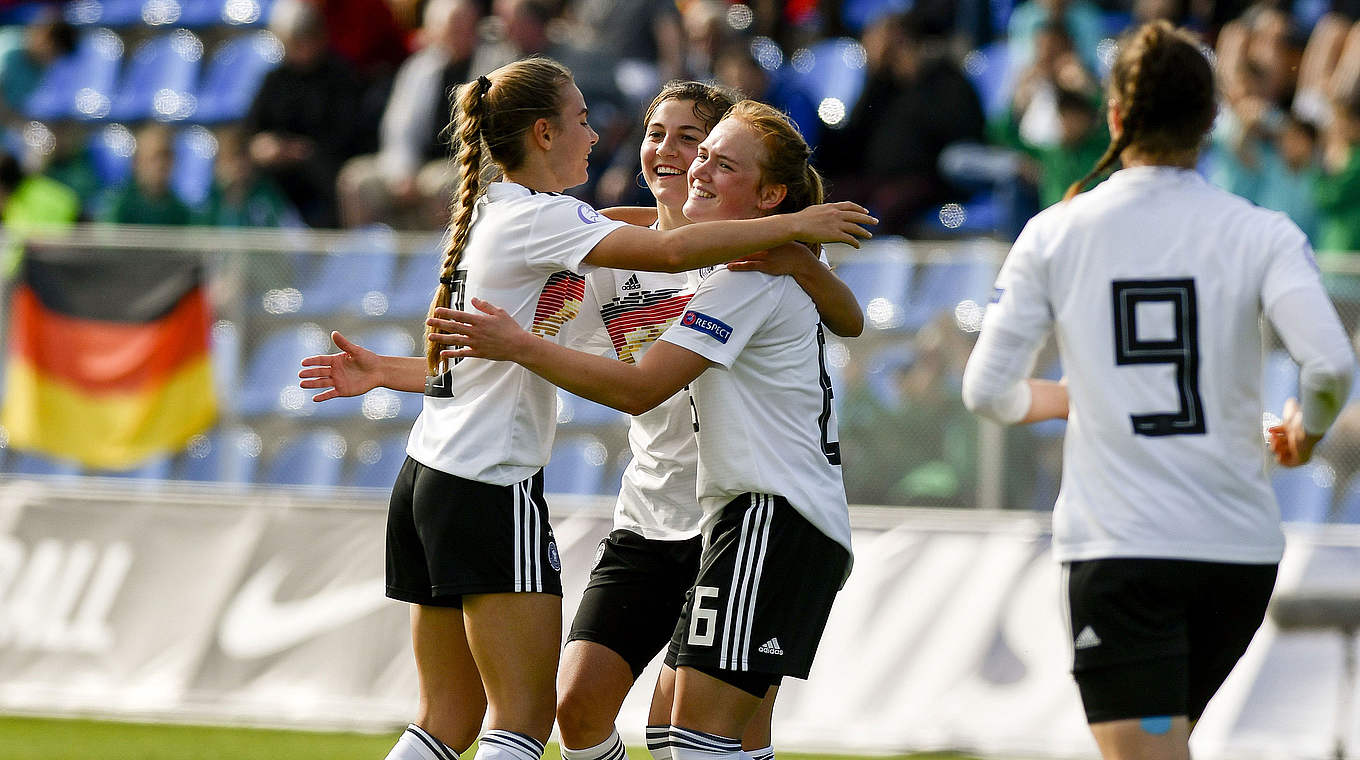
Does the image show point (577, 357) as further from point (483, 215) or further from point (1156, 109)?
point (1156, 109)

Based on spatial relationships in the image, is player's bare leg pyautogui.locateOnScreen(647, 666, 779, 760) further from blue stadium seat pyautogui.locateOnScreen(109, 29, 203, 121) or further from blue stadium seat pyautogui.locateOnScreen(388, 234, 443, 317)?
blue stadium seat pyautogui.locateOnScreen(109, 29, 203, 121)

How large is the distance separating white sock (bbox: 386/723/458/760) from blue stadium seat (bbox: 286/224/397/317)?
4628mm

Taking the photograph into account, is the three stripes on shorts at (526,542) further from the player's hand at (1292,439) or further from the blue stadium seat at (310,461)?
the blue stadium seat at (310,461)

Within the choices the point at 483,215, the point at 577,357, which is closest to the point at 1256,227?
the point at 577,357

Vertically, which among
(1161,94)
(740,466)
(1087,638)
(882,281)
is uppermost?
(1161,94)

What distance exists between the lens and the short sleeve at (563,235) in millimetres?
3861

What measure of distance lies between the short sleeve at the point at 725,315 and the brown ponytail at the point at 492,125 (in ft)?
1.98

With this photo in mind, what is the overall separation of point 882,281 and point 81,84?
9.05 meters

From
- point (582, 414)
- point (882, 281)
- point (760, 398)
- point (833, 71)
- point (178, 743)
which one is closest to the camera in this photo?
point (760, 398)

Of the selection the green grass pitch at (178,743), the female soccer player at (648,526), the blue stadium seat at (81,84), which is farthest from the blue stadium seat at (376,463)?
the blue stadium seat at (81,84)

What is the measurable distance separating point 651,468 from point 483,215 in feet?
2.81

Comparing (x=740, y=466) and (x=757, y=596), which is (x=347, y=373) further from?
(x=757, y=596)

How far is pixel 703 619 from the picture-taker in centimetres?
379

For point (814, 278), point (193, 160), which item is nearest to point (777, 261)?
point (814, 278)
